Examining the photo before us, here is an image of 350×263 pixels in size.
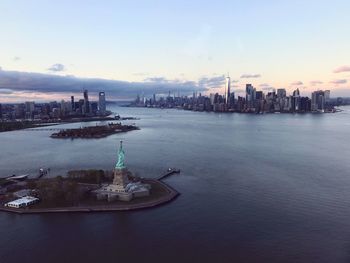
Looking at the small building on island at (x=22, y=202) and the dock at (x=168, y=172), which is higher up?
Answer: the dock at (x=168, y=172)

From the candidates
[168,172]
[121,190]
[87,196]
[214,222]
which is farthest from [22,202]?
[168,172]

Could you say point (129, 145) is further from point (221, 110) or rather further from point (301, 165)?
point (221, 110)

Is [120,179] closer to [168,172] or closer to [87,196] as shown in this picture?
[87,196]

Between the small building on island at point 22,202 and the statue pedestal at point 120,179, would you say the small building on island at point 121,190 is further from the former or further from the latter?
the small building on island at point 22,202

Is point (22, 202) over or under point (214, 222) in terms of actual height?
over

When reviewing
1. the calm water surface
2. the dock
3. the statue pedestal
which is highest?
the statue pedestal

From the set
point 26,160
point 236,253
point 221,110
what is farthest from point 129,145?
point 221,110

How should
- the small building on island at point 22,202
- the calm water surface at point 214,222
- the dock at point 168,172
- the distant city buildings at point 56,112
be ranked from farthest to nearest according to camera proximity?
the distant city buildings at point 56,112
the dock at point 168,172
the small building on island at point 22,202
the calm water surface at point 214,222

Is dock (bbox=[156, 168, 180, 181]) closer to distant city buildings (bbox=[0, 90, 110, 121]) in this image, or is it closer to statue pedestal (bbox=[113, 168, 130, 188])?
statue pedestal (bbox=[113, 168, 130, 188])

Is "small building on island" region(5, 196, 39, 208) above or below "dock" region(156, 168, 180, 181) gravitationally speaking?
below

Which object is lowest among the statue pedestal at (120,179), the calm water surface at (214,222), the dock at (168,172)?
the calm water surface at (214,222)

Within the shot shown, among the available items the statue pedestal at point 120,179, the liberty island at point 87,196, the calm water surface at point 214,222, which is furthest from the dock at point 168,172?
the statue pedestal at point 120,179

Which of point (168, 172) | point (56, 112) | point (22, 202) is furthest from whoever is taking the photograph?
point (56, 112)

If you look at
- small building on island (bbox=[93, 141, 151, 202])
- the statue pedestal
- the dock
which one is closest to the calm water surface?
the dock
